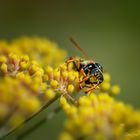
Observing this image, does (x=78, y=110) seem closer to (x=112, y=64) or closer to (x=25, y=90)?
(x=25, y=90)

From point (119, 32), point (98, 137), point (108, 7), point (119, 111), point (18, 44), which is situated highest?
point (108, 7)

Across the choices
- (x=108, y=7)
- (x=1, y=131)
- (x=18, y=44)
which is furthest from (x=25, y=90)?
(x=108, y=7)

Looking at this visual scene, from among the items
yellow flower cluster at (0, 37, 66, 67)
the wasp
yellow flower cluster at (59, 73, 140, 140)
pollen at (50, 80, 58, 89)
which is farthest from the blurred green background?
yellow flower cluster at (59, 73, 140, 140)

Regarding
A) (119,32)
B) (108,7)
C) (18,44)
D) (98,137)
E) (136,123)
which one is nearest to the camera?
(98,137)

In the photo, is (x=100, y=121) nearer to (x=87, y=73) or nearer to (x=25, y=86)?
(x=25, y=86)

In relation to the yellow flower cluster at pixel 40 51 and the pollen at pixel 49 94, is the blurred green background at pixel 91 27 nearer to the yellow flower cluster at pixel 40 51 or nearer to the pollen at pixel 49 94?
the yellow flower cluster at pixel 40 51

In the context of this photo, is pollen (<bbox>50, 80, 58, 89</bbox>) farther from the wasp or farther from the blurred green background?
the blurred green background

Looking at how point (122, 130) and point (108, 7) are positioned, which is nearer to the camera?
point (122, 130)
